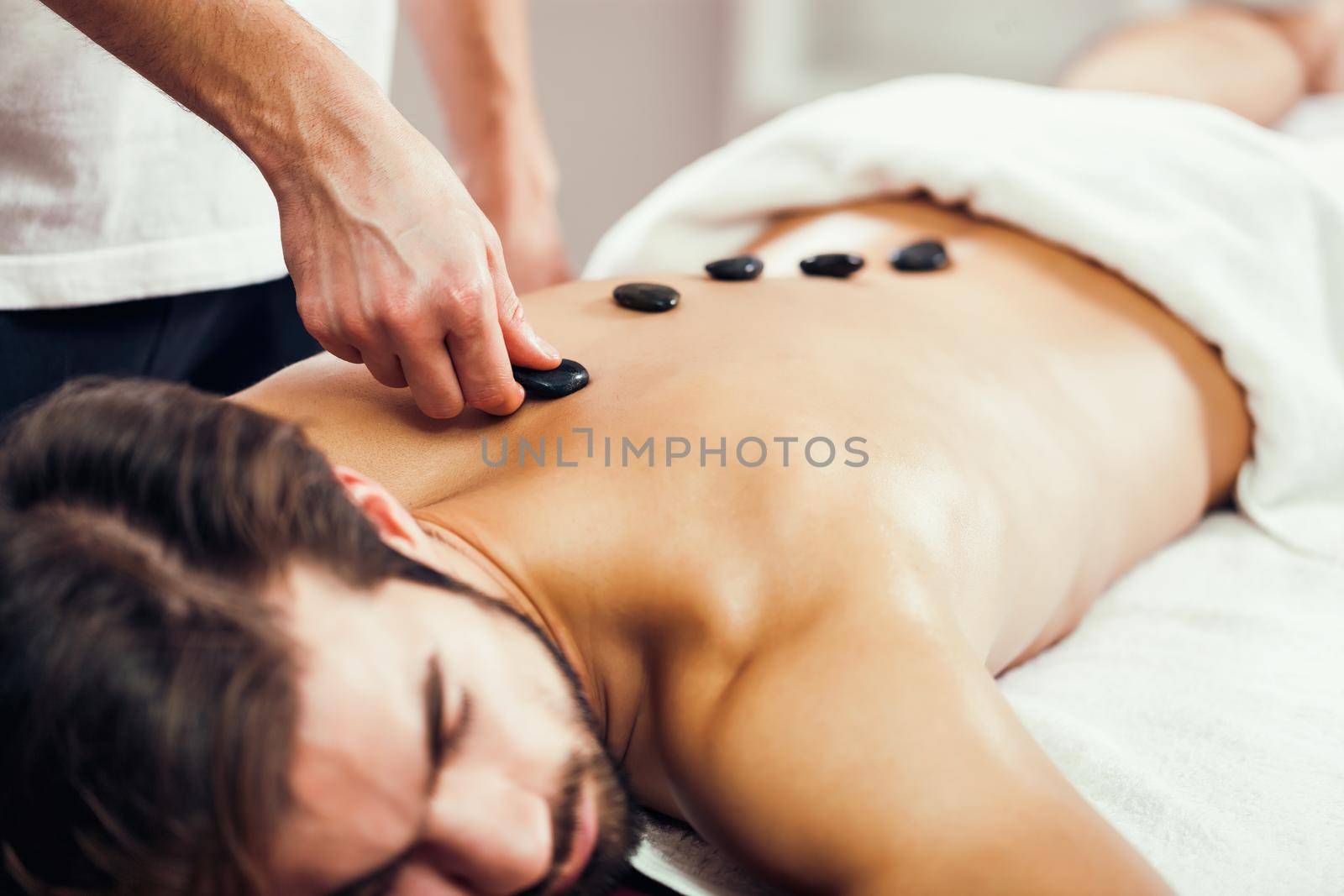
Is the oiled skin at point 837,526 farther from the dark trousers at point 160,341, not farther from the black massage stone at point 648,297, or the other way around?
the dark trousers at point 160,341

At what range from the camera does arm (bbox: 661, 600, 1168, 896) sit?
2.11ft

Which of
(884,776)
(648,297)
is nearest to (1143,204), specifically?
(648,297)

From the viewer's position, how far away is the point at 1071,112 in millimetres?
1356

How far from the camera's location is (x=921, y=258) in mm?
1179

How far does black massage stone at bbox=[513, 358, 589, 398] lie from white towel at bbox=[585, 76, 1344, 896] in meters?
0.34

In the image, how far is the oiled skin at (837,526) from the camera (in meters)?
0.68

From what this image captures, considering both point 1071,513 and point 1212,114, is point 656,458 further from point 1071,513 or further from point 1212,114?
point 1212,114

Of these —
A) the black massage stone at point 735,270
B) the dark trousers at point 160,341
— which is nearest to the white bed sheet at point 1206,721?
the black massage stone at point 735,270

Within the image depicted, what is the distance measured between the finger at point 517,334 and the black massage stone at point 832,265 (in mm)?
338

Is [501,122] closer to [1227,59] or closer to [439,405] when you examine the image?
[439,405]

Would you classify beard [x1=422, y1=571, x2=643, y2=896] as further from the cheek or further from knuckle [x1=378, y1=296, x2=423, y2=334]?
knuckle [x1=378, y1=296, x2=423, y2=334]

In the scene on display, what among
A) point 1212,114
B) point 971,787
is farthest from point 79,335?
point 1212,114

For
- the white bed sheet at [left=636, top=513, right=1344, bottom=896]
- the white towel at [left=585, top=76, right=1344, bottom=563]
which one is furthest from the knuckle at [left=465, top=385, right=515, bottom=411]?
the white towel at [left=585, top=76, right=1344, bottom=563]

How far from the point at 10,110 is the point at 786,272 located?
2.46 feet
